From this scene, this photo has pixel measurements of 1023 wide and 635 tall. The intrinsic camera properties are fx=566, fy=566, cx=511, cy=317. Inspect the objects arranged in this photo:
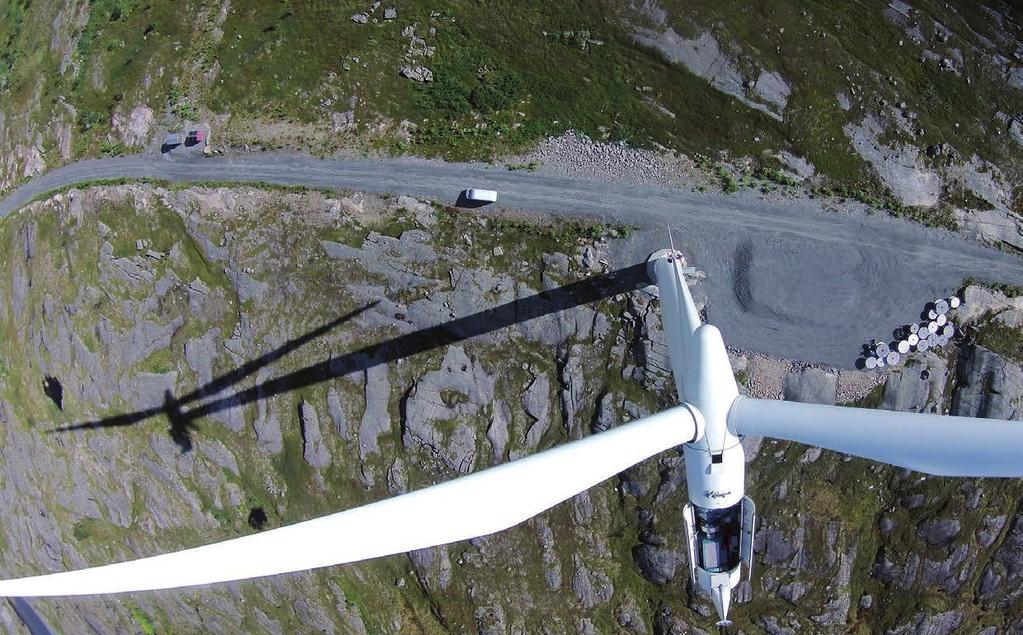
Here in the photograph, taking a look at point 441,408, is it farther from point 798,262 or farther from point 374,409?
point 798,262

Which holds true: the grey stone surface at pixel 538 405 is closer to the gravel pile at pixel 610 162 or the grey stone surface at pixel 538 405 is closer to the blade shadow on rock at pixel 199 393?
the blade shadow on rock at pixel 199 393

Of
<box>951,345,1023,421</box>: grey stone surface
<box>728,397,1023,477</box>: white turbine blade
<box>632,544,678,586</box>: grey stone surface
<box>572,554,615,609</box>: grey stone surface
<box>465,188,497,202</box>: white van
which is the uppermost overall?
<box>465,188,497,202</box>: white van

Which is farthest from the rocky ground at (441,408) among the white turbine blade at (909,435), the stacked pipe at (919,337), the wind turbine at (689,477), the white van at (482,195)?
the white turbine blade at (909,435)

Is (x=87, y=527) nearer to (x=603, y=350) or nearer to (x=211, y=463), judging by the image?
(x=211, y=463)

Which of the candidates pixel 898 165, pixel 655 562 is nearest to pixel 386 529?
pixel 655 562

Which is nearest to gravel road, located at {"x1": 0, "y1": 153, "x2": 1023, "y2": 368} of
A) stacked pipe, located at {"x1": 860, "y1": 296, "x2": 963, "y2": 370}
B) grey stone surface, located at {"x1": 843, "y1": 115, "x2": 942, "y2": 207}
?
stacked pipe, located at {"x1": 860, "y1": 296, "x2": 963, "y2": 370}

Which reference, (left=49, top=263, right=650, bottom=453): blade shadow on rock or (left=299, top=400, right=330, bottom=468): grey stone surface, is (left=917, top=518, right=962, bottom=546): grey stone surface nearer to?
(left=49, top=263, right=650, bottom=453): blade shadow on rock

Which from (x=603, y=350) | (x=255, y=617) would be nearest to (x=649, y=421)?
(x=603, y=350)
